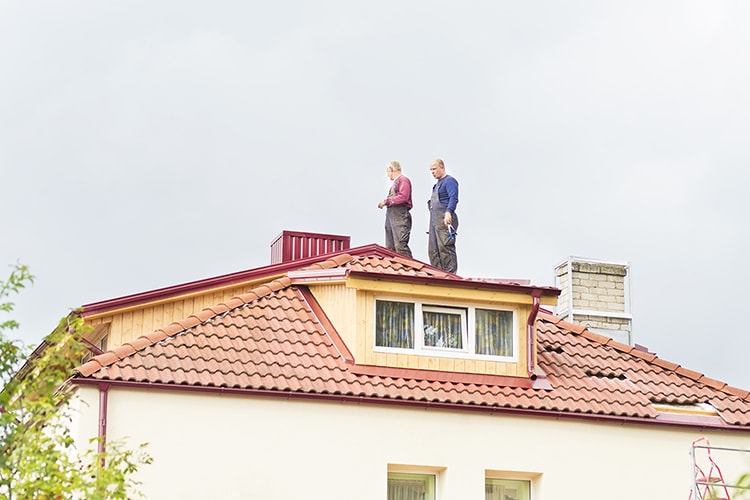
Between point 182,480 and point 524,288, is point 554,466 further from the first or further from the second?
point 182,480

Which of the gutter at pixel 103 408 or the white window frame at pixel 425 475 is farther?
the white window frame at pixel 425 475

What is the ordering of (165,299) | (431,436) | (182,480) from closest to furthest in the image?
(182,480) → (431,436) → (165,299)

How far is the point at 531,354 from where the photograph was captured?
21062 mm

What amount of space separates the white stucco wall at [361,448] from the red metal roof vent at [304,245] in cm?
525

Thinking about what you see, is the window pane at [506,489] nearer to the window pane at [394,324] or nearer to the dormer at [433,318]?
the dormer at [433,318]

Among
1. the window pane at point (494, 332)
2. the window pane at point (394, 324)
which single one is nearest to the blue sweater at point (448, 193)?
the window pane at point (494, 332)

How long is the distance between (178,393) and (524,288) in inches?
206

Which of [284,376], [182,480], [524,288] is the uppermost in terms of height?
[524,288]

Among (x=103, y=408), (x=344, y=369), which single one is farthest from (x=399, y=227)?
(x=103, y=408)

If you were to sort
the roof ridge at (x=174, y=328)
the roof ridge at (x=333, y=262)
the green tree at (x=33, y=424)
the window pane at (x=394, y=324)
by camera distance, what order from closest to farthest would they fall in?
the green tree at (x=33, y=424), the roof ridge at (x=174, y=328), the window pane at (x=394, y=324), the roof ridge at (x=333, y=262)

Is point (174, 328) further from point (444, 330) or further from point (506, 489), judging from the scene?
point (506, 489)

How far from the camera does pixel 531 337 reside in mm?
21109

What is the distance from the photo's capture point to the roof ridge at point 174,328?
19.0 metres

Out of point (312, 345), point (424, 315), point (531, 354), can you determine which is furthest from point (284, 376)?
point (531, 354)
